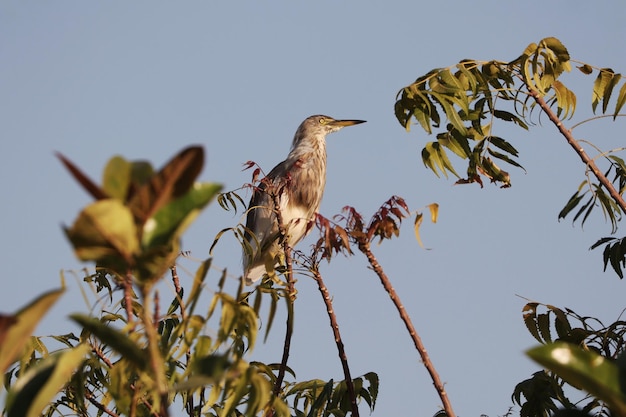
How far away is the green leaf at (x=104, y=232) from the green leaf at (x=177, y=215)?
13 mm

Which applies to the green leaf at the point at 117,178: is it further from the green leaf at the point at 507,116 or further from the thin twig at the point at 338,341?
the green leaf at the point at 507,116

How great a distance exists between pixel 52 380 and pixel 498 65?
Answer: 2145 millimetres

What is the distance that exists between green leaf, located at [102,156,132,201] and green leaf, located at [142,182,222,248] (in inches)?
1.3

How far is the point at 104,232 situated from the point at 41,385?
6.6 inches

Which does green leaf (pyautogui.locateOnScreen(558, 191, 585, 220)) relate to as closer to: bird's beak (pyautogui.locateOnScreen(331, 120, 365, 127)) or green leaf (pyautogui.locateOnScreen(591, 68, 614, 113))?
green leaf (pyautogui.locateOnScreen(591, 68, 614, 113))

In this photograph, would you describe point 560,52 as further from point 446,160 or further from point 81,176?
point 81,176

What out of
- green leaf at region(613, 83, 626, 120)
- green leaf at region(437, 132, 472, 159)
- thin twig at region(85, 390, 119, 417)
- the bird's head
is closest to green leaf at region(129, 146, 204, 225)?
thin twig at region(85, 390, 119, 417)

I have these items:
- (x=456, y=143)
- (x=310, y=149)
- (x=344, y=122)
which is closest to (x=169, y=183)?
(x=456, y=143)

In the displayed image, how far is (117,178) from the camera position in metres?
0.66

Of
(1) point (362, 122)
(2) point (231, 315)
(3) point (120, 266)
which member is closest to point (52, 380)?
(3) point (120, 266)

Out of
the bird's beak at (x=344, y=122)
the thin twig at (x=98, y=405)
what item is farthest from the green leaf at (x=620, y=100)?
the bird's beak at (x=344, y=122)

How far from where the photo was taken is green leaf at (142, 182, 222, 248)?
0.67 m

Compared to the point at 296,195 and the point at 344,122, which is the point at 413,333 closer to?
the point at 296,195

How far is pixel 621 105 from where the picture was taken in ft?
8.42
